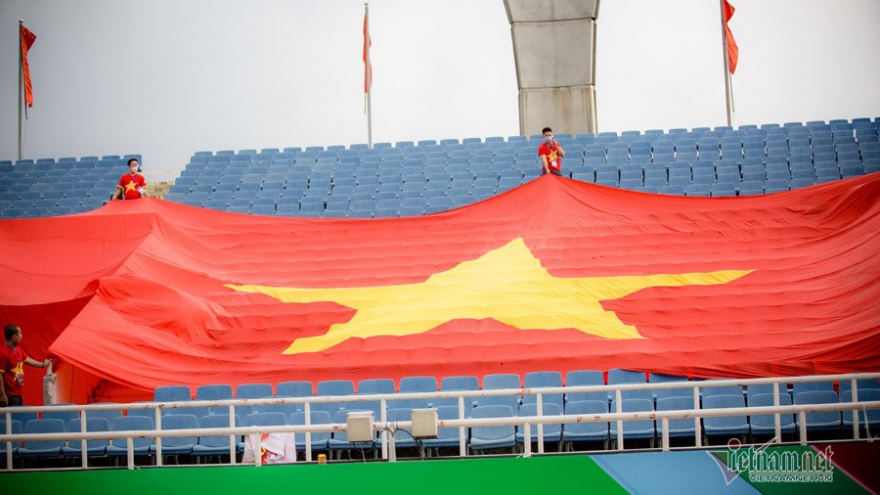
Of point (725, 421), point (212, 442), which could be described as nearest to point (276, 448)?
point (212, 442)

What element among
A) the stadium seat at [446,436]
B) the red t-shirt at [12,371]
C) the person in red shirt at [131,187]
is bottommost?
the stadium seat at [446,436]

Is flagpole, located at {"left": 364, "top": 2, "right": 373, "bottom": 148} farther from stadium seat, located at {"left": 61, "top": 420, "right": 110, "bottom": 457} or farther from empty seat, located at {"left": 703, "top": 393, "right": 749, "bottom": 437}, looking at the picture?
empty seat, located at {"left": 703, "top": 393, "right": 749, "bottom": 437}

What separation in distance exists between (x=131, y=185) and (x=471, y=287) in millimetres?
6057

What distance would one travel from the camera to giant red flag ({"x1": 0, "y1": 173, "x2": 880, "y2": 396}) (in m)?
11.5

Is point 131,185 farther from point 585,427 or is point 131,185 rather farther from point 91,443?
point 585,427

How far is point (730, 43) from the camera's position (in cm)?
2194

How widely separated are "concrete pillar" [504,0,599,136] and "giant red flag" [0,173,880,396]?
21.6 feet

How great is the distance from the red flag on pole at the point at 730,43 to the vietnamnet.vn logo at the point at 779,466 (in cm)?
1627

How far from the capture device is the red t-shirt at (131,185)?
1579cm

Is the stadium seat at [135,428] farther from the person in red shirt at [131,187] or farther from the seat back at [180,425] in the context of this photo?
the person in red shirt at [131,187]

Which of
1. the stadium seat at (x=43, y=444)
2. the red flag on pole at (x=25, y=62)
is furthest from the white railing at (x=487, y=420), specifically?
the red flag on pole at (x=25, y=62)

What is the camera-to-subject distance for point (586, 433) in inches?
392

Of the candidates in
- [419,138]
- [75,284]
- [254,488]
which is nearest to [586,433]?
[254,488]

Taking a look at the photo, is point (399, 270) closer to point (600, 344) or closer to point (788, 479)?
point (600, 344)
